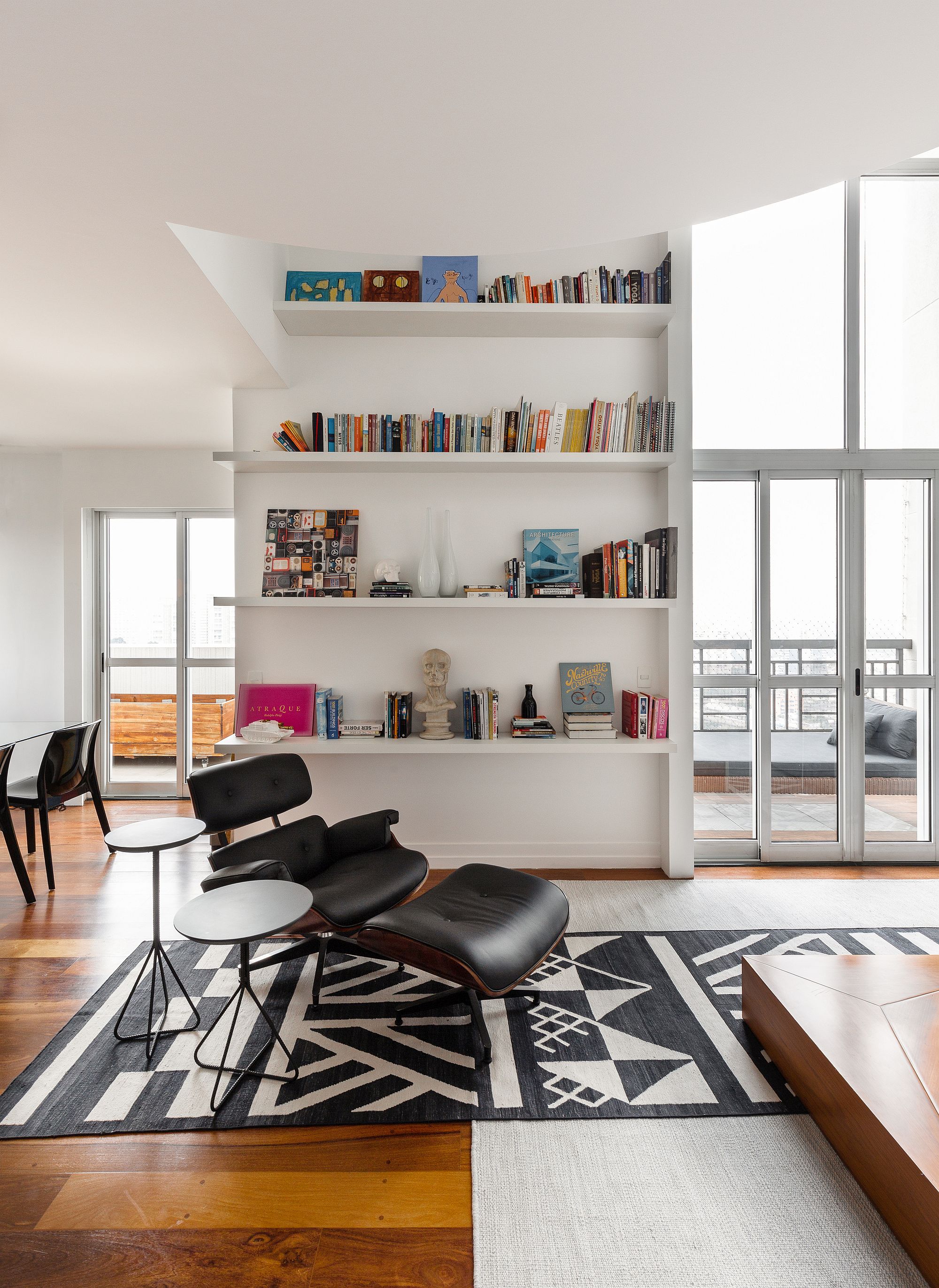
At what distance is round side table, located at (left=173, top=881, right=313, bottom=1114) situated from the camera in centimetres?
187

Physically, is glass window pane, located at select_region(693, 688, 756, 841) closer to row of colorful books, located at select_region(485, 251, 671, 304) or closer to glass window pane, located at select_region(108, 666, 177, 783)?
row of colorful books, located at select_region(485, 251, 671, 304)

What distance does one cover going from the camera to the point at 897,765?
4.00m

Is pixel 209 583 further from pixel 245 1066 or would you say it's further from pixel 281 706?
pixel 245 1066

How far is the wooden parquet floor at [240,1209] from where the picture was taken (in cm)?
148

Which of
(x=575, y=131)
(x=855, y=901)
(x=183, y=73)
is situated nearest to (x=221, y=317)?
(x=183, y=73)

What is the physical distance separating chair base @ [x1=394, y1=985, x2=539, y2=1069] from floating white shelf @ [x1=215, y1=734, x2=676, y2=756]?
120 cm

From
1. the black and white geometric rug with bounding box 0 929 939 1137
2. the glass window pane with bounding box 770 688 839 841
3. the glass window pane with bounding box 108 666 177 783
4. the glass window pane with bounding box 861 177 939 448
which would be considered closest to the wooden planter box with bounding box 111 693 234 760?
the glass window pane with bounding box 108 666 177 783

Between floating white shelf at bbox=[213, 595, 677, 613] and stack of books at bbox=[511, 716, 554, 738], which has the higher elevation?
floating white shelf at bbox=[213, 595, 677, 613]

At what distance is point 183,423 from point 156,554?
1202 millimetres

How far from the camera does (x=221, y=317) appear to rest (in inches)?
111

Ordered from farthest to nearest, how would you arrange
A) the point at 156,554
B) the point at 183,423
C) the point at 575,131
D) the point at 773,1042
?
the point at 156,554 < the point at 183,423 < the point at 773,1042 < the point at 575,131

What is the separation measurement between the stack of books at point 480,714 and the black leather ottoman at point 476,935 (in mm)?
1022

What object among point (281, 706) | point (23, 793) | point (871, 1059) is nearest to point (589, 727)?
point (281, 706)

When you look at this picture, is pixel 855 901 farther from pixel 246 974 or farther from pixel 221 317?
pixel 221 317
